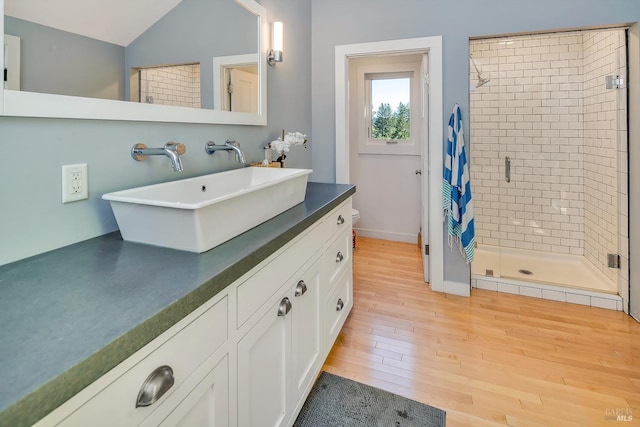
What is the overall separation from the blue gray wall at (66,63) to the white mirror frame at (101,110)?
0.03 m

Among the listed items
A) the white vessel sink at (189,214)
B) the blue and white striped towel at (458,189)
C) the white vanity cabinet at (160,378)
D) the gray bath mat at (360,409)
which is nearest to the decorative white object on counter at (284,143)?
the white vessel sink at (189,214)

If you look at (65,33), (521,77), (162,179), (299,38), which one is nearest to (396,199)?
A: (521,77)

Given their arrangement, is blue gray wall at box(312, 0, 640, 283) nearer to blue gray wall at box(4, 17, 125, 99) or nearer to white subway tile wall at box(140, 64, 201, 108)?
white subway tile wall at box(140, 64, 201, 108)

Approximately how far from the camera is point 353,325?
2326 mm

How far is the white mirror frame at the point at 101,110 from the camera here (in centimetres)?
90

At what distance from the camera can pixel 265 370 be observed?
43.8 inches

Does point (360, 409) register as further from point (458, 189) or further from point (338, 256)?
point (458, 189)

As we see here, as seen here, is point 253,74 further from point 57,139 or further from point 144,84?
point 57,139

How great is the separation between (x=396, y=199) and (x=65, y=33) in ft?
11.7

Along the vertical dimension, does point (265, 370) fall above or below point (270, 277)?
below

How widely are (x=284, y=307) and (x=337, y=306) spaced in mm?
826

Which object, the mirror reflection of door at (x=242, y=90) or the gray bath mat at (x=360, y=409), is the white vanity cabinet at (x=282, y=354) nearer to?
the gray bath mat at (x=360, y=409)

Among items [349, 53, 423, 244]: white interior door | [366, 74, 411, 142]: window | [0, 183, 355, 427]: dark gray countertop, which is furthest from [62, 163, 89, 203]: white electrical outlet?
[366, 74, 411, 142]: window

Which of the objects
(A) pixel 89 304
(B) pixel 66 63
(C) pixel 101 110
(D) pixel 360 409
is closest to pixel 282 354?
(D) pixel 360 409
